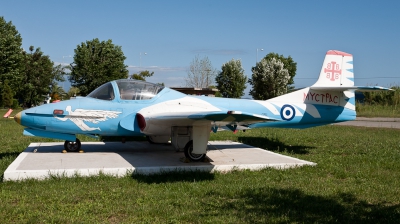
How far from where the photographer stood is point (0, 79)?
40.7 metres

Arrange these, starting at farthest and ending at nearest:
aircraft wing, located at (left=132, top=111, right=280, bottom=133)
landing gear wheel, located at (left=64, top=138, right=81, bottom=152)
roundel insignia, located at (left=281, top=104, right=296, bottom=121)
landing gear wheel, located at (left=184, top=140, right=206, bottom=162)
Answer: roundel insignia, located at (left=281, top=104, right=296, bottom=121), landing gear wheel, located at (left=64, top=138, right=81, bottom=152), landing gear wheel, located at (left=184, top=140, right=206, bottom=162), aircraft wing, located at (left=132, top=111, right=280, bottom=133)

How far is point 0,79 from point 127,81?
122 feet

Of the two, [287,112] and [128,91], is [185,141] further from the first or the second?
[287,112]

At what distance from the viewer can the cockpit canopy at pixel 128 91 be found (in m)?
9.05

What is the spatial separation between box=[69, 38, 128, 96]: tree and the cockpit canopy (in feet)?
87.4

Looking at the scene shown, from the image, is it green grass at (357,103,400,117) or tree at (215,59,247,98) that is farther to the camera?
tree at (215,59,247,98)

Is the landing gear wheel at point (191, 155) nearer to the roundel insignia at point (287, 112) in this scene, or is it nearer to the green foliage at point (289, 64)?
the roundel insignia at point (287, 112)

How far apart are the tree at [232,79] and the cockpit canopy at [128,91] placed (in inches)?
1463

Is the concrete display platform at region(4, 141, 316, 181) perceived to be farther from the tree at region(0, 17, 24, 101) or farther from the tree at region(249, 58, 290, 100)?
the tree at region(0, 17, 24, 101)

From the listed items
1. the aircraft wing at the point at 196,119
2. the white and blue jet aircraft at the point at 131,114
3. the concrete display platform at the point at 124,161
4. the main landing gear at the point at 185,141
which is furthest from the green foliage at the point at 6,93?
the main landing gear at the point at 185,141

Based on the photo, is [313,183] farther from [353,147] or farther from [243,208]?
[353,147]

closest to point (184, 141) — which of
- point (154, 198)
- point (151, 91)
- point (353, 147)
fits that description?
point (151, 91)

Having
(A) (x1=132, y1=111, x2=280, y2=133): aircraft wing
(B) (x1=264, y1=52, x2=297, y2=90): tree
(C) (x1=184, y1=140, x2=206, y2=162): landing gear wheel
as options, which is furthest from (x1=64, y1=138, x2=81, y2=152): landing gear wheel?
(B) (x1=264, y1=52, x2=297, y2=90): tree

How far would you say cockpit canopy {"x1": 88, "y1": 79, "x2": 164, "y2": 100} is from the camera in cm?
905
